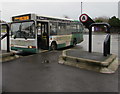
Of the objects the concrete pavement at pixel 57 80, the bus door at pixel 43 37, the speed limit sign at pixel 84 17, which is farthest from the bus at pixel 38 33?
the concrete pavement at pixel 57 80

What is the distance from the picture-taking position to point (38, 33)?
9.91 metres

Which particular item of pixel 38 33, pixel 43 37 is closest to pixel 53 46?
pixel 43 37

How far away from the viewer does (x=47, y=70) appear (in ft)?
18.0

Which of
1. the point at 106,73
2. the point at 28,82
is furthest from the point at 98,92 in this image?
the point at 28,82

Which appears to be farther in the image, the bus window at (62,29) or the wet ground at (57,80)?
the bus window at (62,29)

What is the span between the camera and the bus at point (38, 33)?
878 centimetres

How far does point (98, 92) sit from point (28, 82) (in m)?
2.17

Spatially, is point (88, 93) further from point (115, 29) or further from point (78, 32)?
point (115, 29)

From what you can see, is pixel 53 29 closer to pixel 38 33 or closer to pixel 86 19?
pixel 38 33

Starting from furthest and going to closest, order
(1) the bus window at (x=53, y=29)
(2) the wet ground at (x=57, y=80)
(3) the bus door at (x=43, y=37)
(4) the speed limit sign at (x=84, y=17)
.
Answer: (1) the bus window at (x=53, y=29) < (3) the bus door at (x=43, y=37) < (4) the speed limit sign at (x=84, y=17) < (2) the wet ground at (x=57, y=80)

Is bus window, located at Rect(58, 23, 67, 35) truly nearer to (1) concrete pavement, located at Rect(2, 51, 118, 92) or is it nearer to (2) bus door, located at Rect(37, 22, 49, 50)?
(2) bus door, located at Rect(37, 22, 49, 50)

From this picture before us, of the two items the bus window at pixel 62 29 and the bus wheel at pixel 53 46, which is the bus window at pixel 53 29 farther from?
the bus wheel at pixel 53 46

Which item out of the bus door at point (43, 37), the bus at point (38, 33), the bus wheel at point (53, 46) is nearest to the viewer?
the bus at point (38, 33)

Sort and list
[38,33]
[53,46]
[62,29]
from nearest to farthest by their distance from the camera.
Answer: [38,33]
[53,46]
[62,29]
